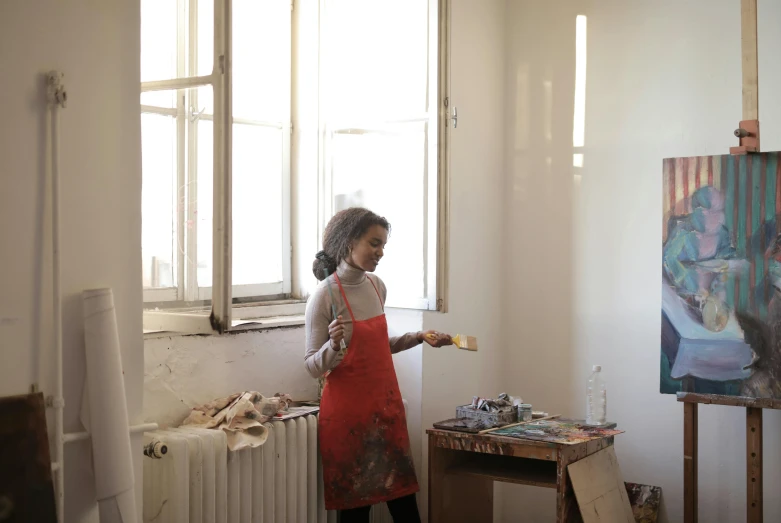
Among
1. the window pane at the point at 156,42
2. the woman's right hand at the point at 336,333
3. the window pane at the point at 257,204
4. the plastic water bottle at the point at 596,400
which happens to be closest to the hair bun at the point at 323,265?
the woman's right hand at the point at 336,333

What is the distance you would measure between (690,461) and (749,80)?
1671 mm

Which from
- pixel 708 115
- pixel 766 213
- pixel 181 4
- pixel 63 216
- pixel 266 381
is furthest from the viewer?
pixel 708 115

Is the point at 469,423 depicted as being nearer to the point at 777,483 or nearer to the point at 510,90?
the point at 777,483

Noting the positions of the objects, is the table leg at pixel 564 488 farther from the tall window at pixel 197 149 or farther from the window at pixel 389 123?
the tall window at pixel 197 149

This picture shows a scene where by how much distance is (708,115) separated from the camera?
13.3 feet

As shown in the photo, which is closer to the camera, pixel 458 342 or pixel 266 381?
pixel 458 342

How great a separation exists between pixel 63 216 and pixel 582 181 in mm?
2864

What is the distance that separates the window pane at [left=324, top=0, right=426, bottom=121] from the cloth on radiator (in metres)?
1.48

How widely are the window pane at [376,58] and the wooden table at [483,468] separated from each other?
152 centimetres

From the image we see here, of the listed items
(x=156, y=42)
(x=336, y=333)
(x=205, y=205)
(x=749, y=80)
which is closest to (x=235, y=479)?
(x=336, y=333)

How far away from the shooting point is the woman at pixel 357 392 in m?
3.26

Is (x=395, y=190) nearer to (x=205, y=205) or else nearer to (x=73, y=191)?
(x=205, y=205)

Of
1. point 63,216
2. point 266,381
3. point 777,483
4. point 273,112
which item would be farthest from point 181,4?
point 777,483

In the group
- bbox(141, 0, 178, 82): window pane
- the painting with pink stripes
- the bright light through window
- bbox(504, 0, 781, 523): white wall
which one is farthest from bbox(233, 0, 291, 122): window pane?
the painting with pink stripes
